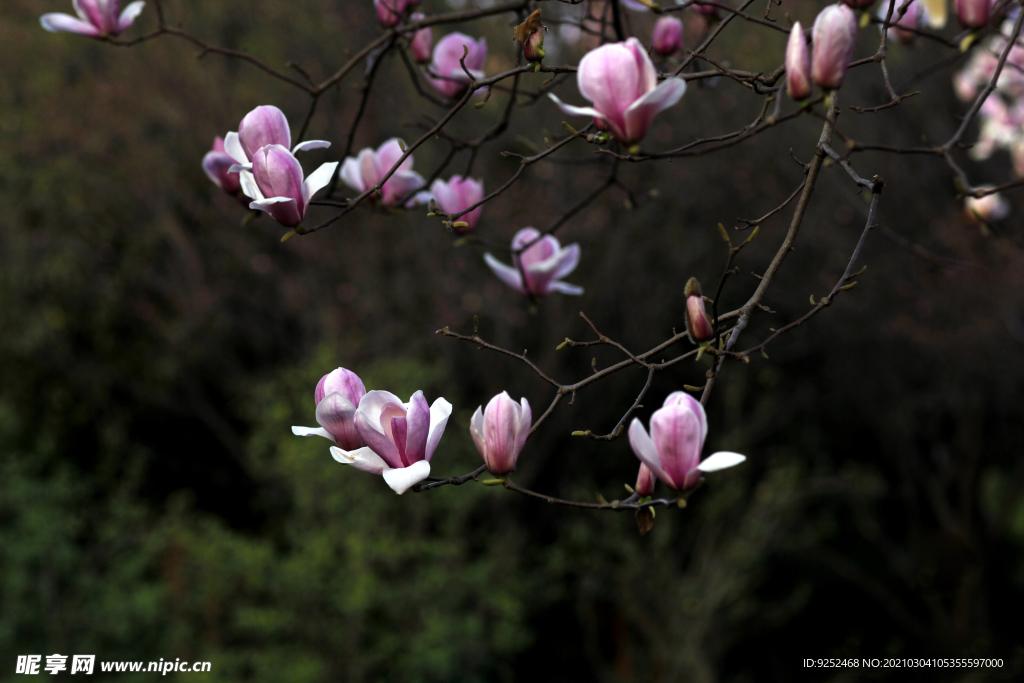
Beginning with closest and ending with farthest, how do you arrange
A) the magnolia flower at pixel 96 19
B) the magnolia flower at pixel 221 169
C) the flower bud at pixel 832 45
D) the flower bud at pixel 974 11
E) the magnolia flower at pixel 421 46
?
the flower bud at pixel 832 45
the flower bud at pixel 974 11
the magnolia flower at pixel 221 169
the magnolia flower at pixel 96 19
the magnolia flower at pixel 421 46

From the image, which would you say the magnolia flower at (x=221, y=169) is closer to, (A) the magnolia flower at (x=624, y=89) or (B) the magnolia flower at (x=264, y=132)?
(B) the magnolia flower at (x=264, y=132)

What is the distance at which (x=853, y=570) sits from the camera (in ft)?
17.8

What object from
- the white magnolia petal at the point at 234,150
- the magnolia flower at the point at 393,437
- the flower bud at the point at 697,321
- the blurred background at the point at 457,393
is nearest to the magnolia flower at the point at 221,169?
the white magnolia petal at the point at 234,150

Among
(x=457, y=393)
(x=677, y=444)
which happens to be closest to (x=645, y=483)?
(x=677, y=444)

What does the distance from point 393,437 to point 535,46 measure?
17.2 inches

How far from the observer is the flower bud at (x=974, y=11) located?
753mm

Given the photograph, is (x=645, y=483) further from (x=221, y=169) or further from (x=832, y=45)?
(x=221, y=169)

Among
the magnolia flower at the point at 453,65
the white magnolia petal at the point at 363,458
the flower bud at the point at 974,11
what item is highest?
the flower bud at the point at 974,11

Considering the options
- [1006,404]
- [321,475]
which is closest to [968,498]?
[1006,404]

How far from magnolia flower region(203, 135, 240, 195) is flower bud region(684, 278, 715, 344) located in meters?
0.55

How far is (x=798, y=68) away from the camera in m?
0.62

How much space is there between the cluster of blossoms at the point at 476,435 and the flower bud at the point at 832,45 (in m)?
0.29

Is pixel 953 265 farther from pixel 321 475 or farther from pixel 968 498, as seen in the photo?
pixel 968 498

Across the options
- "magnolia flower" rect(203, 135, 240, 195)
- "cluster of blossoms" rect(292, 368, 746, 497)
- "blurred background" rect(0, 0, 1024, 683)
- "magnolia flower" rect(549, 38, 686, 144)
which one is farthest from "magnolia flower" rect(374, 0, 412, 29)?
"blurred background" rect(0, 0, 1024, 683)
